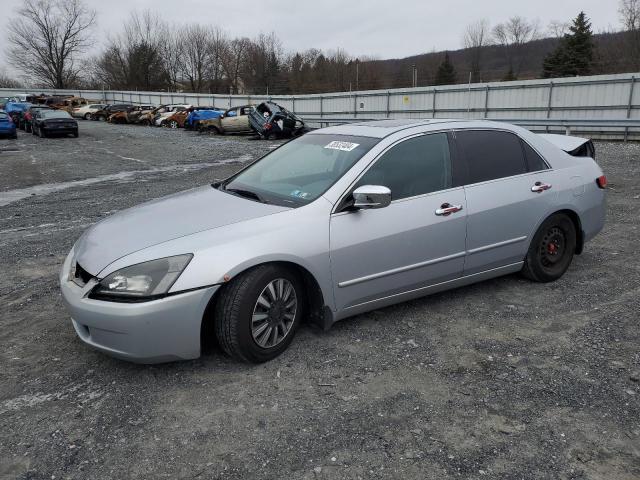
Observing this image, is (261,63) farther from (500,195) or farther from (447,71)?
(500,195)

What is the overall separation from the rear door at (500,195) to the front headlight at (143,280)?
7.67 ft

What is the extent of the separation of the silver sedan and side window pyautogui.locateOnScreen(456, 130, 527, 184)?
12 mm

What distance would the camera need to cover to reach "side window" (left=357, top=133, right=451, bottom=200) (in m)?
3.88

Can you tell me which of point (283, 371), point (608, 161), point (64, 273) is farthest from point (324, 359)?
point (608, 161)

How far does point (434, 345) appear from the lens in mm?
3723

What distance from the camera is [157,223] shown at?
3615 millimetres

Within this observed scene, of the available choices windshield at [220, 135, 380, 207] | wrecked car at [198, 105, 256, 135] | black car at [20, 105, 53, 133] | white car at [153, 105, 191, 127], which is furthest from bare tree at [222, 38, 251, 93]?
windshield at [220, 135, 380, 207]

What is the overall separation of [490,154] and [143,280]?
3.04 meters

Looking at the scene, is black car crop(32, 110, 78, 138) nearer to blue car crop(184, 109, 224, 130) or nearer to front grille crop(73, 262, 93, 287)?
blue car crop(184, 109, 224, 130)

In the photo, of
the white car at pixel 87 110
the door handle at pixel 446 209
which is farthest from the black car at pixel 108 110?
the door handle at pixel 446 209

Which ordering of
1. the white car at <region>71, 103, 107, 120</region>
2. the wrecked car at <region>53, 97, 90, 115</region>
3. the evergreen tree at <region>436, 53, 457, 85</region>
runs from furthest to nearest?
the evergreen tree at <region>436, 53, 457, 85</region>
the wrecked car at <region>53, 97, 90, 115</region>
the white car at <region>71, 103, 107, 120</region>

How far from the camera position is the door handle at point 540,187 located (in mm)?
4570

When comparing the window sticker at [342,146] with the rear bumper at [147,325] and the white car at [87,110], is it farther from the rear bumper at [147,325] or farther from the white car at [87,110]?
the white car at [87,110]

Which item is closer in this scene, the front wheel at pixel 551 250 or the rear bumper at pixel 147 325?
the rear bumper at pixel 147 325
